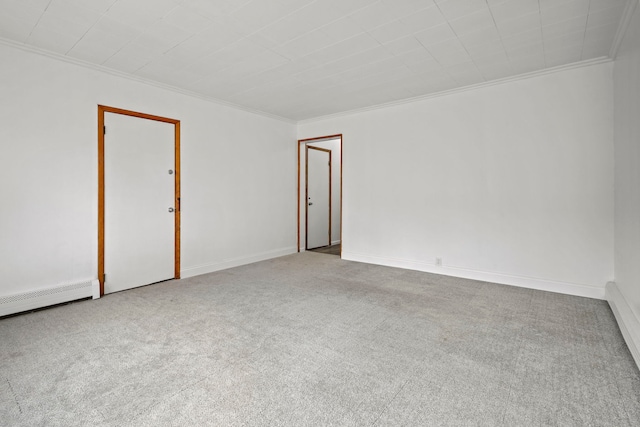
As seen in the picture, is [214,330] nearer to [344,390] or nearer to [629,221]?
[344,390]

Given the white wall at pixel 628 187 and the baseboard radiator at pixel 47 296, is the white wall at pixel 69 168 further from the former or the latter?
the white wall at pixel 628 187

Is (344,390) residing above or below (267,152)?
below

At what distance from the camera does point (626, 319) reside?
241 centimetres

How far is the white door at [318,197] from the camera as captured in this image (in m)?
6.47

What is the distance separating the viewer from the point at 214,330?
2.63 m

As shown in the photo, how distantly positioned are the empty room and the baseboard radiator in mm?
24

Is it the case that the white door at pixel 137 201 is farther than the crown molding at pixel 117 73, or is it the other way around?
the white door at pixel 137 201

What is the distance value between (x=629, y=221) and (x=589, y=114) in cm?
144

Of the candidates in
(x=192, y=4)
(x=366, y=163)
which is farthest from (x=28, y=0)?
(x=366, y=163)

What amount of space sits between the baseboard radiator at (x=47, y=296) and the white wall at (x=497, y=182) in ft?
12.2

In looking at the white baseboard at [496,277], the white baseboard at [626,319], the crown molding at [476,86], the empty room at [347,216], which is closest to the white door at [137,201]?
the empty room at [347,216]

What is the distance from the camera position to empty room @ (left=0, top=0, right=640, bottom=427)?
1874 millimetres

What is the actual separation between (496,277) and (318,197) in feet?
12.2

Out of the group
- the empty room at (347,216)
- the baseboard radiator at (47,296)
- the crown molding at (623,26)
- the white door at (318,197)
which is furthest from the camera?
the white door at (318,197)
